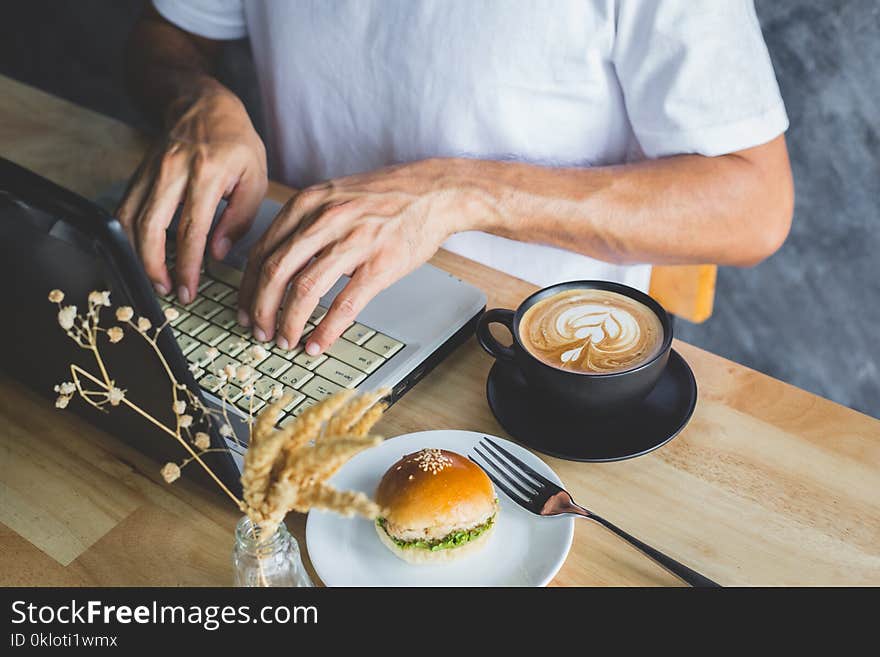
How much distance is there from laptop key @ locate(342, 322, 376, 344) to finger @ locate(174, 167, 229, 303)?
196mm

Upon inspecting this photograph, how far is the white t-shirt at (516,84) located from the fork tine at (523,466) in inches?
18.3

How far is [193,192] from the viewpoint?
102 centimetres

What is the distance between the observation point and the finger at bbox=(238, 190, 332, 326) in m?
0.91

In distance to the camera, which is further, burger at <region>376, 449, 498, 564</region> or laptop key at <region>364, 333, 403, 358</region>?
laptop key at <region>364, 333, 403, 358</region>

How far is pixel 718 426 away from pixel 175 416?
0.49 metres

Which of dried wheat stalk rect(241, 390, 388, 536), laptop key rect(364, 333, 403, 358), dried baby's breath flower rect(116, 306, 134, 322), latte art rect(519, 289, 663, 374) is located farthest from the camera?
laptop key rect(364, 333, 403, 358)

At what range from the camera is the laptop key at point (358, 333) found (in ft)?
2.89

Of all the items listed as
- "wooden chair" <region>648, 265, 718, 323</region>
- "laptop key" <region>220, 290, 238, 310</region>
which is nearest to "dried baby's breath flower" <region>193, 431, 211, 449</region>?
"laptop key" <region>220, 290, 238, 310</region>

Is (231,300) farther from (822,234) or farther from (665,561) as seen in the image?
(822,234)

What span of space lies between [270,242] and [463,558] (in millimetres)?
417

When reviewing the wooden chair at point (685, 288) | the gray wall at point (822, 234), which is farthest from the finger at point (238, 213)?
the gray wall at point (822, 234)

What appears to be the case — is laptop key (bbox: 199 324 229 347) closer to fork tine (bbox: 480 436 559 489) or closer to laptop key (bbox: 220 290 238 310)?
laptop key (bbox: 220 290 238 310)

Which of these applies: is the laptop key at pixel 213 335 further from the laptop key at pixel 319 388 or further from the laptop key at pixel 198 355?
the laptop key at pixel 319 388
